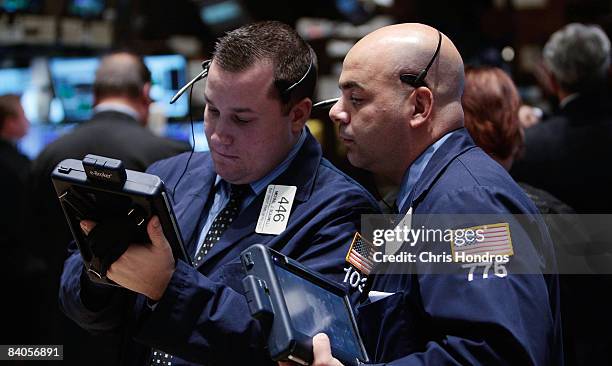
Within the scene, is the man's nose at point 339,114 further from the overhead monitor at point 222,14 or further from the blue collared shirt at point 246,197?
the overhead monitor at point 222,14

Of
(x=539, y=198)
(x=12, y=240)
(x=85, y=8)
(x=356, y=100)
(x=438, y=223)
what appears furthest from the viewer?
(x=85, y=8)

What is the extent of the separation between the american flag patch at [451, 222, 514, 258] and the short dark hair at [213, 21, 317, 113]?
0.71 meters

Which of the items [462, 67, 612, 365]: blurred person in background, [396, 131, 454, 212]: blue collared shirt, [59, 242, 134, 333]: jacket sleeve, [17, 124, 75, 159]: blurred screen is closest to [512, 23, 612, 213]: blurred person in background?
[462, 67, 612, 365]: blurred person in background

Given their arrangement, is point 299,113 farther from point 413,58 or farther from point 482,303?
point 482,303

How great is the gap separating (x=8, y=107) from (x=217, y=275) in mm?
3774

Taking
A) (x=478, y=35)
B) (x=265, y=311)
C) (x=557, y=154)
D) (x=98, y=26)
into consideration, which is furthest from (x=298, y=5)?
(x=265, y=311)

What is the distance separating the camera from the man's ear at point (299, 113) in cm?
220

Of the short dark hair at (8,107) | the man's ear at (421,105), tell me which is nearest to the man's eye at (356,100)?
the man's ear at (421,105)

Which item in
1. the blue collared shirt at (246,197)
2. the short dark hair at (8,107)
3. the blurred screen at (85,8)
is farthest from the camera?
the blurred screen at (85,8)

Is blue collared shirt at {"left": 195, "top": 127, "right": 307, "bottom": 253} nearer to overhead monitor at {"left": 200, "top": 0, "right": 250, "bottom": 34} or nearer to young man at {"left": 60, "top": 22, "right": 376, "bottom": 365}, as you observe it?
young man at {"left": 60, "top": 22, "right": 376, "bottom": 365}

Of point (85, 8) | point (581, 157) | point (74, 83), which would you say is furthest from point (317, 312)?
point (85, 8)

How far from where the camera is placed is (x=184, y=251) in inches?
72.8

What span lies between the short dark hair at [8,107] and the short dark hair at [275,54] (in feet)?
11.4

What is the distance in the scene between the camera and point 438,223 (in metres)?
1.69
